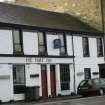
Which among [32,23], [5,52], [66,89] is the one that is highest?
[32,23]

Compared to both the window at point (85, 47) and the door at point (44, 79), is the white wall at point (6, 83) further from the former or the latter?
the window at point (85, 47)

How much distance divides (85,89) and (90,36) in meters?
8.85

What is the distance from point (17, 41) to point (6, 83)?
3961mm

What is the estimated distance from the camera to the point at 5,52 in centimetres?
3425

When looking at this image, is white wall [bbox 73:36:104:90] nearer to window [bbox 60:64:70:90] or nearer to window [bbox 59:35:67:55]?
window [bbox 60:64:70:90]

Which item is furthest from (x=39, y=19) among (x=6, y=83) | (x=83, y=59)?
(x=6, y=83)

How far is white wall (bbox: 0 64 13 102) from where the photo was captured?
109ft

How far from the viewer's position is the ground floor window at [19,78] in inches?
1382

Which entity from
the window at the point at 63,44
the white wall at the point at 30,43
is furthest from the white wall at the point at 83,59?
the white wall at the point at 30,43

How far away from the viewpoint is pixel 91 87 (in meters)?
37.8

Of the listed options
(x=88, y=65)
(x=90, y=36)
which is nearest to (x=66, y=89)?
(x=88, y=65)

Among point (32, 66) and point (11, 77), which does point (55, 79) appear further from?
point (11, 77)

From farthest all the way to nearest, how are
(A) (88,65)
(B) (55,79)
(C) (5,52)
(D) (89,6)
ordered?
(D) (89,6), (A) (88,65), (B) (55,79), (C) (5,52)

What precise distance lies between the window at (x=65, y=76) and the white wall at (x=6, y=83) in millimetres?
6977
